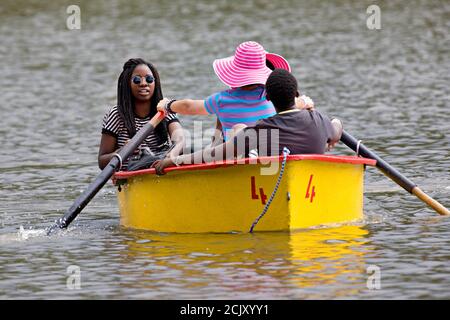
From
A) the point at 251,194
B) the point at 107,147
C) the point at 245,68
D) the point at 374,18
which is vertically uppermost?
the point at 374,18

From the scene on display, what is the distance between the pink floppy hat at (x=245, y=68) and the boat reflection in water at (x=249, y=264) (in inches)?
52.4

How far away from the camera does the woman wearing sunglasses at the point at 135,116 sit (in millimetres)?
13523

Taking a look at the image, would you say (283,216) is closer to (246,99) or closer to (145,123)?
(246,99)

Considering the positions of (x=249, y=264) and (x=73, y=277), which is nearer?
(x=73, y=277)

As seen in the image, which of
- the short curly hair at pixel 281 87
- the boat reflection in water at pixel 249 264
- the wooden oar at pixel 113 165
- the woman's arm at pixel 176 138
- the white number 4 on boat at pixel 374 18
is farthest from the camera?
the white number 4 on boat at pixel 374 18

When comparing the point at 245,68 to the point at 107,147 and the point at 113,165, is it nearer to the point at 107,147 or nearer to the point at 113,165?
the point at 113,165

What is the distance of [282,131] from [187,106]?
123cm

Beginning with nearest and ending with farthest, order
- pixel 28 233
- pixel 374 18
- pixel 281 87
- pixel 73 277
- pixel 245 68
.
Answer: pixel 73 277
pixel 281 87
pixel 245 68
pixel 28 233
pixel 374 18

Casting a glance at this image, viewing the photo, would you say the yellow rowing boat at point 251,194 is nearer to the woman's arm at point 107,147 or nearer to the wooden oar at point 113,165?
the wooden oar at point 113,165

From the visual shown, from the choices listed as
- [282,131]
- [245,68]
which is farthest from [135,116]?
[282,131]

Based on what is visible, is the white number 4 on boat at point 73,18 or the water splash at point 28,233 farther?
the white number 4 on boat at point 73,18

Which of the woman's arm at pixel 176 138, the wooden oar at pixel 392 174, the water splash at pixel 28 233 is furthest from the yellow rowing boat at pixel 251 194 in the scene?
the water splash at pixel 28 233

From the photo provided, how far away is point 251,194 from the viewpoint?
39.0ft
